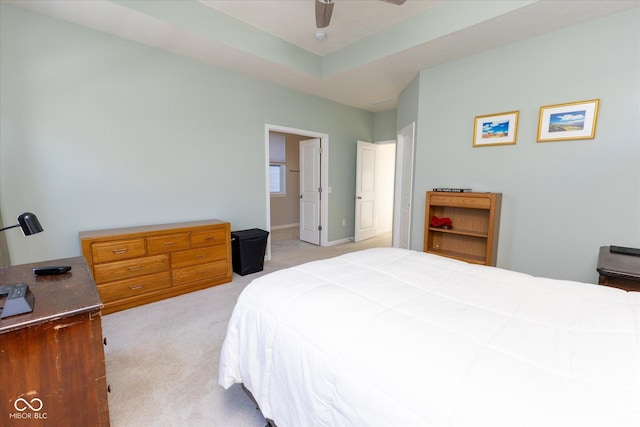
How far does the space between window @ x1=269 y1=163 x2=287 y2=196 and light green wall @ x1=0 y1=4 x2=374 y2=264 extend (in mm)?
2869

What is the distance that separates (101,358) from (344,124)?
465 cm

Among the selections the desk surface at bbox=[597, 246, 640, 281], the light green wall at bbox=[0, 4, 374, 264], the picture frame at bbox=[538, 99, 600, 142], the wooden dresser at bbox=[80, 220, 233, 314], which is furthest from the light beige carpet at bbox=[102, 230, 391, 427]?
the picture frame at bbox=[538, 99, 600, 142]

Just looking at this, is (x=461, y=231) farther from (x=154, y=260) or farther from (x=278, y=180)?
(x=278, y=180)

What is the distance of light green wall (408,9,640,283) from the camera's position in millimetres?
2150

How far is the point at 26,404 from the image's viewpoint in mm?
989

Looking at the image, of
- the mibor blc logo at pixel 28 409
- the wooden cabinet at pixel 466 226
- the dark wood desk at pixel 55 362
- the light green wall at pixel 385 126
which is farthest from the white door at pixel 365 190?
the mibor blc logo at pixel 28 409

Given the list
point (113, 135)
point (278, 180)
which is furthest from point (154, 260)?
point (278, 180)

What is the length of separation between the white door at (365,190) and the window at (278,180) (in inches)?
92.9

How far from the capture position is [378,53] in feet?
9.72

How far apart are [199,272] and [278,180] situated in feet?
13.6

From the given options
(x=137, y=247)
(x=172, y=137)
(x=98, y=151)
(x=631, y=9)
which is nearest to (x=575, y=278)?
(x=631, y=9)

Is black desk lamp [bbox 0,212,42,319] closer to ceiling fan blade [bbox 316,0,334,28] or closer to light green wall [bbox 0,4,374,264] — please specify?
light green wall [bbox 0,4,374,264]

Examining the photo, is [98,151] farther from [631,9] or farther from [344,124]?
[631,9]

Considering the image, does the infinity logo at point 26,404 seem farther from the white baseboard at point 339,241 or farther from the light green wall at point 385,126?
the light green wall at point 385,126
